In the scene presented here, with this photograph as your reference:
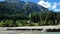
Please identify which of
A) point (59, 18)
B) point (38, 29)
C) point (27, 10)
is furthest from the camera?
point (27, 10)

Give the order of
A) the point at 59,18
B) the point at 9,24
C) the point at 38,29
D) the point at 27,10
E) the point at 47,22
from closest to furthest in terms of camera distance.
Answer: the point at 38,29
the point at 9,24
the point at 47,22
the point at 59,18
the point at 27,10

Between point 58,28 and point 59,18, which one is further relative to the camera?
point 59,18

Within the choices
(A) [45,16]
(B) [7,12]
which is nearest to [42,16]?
(A) [45,16]

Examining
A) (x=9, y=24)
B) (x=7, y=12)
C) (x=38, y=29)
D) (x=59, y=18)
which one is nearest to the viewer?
(x=38, y=29)

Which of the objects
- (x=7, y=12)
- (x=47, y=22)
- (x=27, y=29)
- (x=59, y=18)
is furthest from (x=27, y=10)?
(x=27, y=29)

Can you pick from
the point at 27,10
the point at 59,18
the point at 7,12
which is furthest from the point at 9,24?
the point at 27,10

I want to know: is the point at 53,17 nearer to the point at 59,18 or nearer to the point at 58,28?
the point at 59,18

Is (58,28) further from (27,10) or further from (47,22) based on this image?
(27,10)

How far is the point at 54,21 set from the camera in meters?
36.0

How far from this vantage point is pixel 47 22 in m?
34.9

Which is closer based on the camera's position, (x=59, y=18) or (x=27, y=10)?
(x=59, y=18)

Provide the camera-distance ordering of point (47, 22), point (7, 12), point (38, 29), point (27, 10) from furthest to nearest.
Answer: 1. point (27, 10)
2. point (7, 12)
3. point (47, 22)
4. point (38, 29)

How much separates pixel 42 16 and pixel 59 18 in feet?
15.3

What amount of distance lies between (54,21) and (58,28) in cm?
1008
